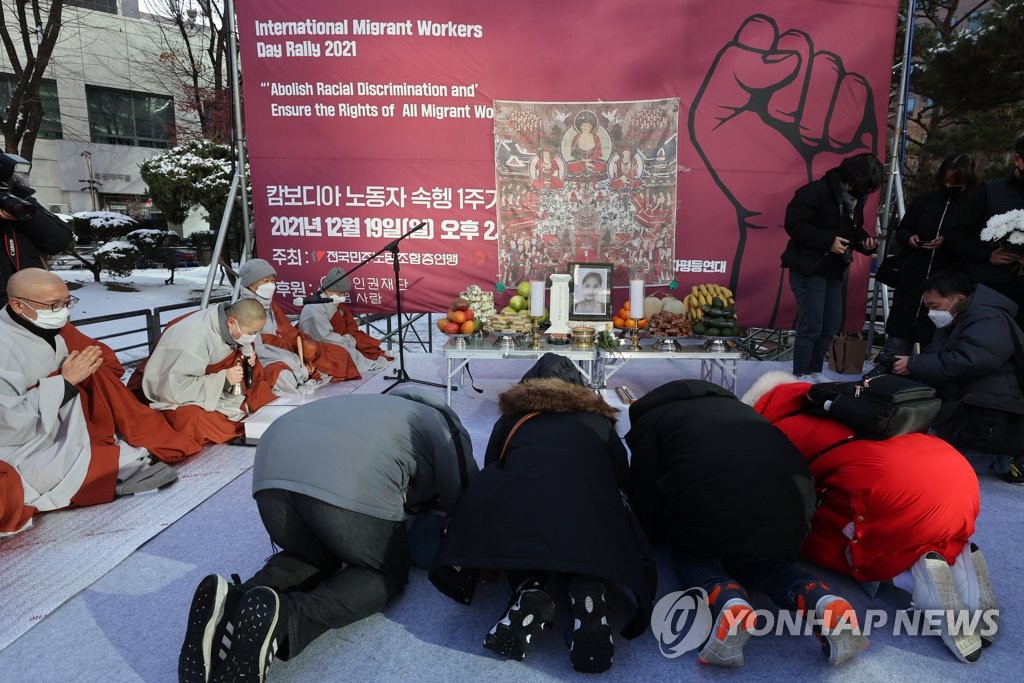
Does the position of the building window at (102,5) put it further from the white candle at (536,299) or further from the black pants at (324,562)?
the black pants at (324,562)

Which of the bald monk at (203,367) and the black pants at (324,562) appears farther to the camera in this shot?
the bald monk at (203,367)

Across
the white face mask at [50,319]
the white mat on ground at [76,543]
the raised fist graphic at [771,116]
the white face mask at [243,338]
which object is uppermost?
the raised fist graphic at [771,116]

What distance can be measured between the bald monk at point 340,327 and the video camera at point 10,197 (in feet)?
6.92

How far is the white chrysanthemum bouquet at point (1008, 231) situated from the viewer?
3305 millimetres

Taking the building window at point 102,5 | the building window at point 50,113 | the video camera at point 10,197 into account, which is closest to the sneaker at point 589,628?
the video camera at point 10,197

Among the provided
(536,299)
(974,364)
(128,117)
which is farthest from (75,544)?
(128,117)

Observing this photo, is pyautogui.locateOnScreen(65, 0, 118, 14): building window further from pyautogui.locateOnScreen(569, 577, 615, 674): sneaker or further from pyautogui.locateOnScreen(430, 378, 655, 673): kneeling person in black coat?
pyautogui.locateOnScreen(569, 577, 615, 674): sneaker

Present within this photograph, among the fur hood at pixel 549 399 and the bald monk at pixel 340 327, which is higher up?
the fur hood at pixel 549 399

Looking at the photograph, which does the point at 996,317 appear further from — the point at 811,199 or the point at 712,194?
the point at 712,194

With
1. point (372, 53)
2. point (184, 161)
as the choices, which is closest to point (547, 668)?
point (372, 53)

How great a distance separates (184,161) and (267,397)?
26.9ft

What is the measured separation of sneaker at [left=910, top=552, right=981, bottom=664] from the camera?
1.80 meters

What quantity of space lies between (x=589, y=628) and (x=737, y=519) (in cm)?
56

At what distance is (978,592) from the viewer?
185 cm
